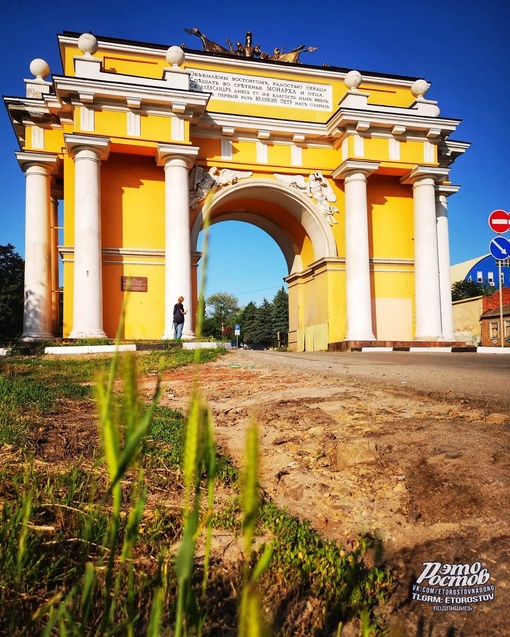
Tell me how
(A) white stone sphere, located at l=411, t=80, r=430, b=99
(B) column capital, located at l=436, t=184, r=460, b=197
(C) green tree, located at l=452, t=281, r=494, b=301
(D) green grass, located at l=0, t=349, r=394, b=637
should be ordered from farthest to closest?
(C) green tree, located at l=452, t=281, r=494, b=301, (B) column capital, located at l=436, t=184, r=460, b=197, (A) white stone sphere, located at l=411, t=80, r=430, b=99, (D) green grass, located at l=0, t=349, r=394, b=637

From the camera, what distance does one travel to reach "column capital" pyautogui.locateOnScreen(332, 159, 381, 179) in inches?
632

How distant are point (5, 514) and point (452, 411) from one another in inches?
116

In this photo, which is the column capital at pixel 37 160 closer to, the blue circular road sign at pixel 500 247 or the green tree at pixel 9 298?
the blue circular road sign at pixel 500 247

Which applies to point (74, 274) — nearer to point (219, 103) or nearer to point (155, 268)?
point (155, 268)

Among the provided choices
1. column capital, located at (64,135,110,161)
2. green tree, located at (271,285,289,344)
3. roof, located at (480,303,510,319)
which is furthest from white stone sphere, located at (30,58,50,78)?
green tree, located at (271,285,289,344)

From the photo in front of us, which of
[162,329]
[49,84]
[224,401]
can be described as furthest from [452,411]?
[49,84]

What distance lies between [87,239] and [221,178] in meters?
5.19

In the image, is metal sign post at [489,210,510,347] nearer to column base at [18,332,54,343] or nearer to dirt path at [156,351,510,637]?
dirt path at [156,351,510,637]

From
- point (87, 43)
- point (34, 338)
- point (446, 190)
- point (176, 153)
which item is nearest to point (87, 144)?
point (176, 153)

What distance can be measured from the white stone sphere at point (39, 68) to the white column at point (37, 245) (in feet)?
11.9

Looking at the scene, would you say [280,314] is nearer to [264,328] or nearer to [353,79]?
[264,328]

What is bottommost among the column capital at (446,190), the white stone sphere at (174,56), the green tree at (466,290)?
the green tree at (466,290)

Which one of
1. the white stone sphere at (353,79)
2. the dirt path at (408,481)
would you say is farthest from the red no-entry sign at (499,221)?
the dirt path at (408,481)

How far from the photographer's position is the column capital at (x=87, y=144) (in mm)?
13781
